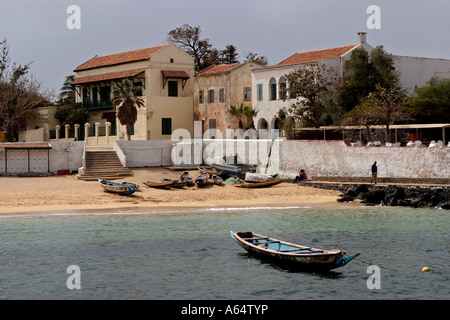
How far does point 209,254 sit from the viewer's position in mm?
25953

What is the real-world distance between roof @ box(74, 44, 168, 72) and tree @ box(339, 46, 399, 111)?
1903 cm

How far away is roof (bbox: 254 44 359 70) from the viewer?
56281 mm

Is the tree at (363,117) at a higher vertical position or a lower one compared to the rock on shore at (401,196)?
higher

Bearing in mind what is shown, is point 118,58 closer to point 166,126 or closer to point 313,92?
point 166,126

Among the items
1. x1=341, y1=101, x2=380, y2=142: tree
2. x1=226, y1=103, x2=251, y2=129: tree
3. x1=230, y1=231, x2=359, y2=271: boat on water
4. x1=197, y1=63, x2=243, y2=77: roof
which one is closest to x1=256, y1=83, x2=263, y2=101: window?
x1=226, y1=103, x2=251, y2=129: tree

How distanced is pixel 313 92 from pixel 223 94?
1233 centimetres

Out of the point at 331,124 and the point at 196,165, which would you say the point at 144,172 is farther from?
the point at 331,124

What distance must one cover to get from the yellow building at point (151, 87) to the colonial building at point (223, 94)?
166 cm

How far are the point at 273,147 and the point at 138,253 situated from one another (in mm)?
23618

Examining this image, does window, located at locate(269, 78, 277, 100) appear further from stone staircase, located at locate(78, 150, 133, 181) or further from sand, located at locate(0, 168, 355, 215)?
stone staircase, located at locate(78, 150, 133, 181)

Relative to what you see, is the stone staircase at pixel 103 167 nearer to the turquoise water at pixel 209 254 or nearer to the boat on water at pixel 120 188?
the boat on water at pixel 120 188

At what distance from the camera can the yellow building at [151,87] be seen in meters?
61.3

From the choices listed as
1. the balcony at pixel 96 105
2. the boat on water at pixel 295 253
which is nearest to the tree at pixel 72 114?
the balcony at pixel 96 105

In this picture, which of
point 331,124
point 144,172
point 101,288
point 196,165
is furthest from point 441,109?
point 101,288
